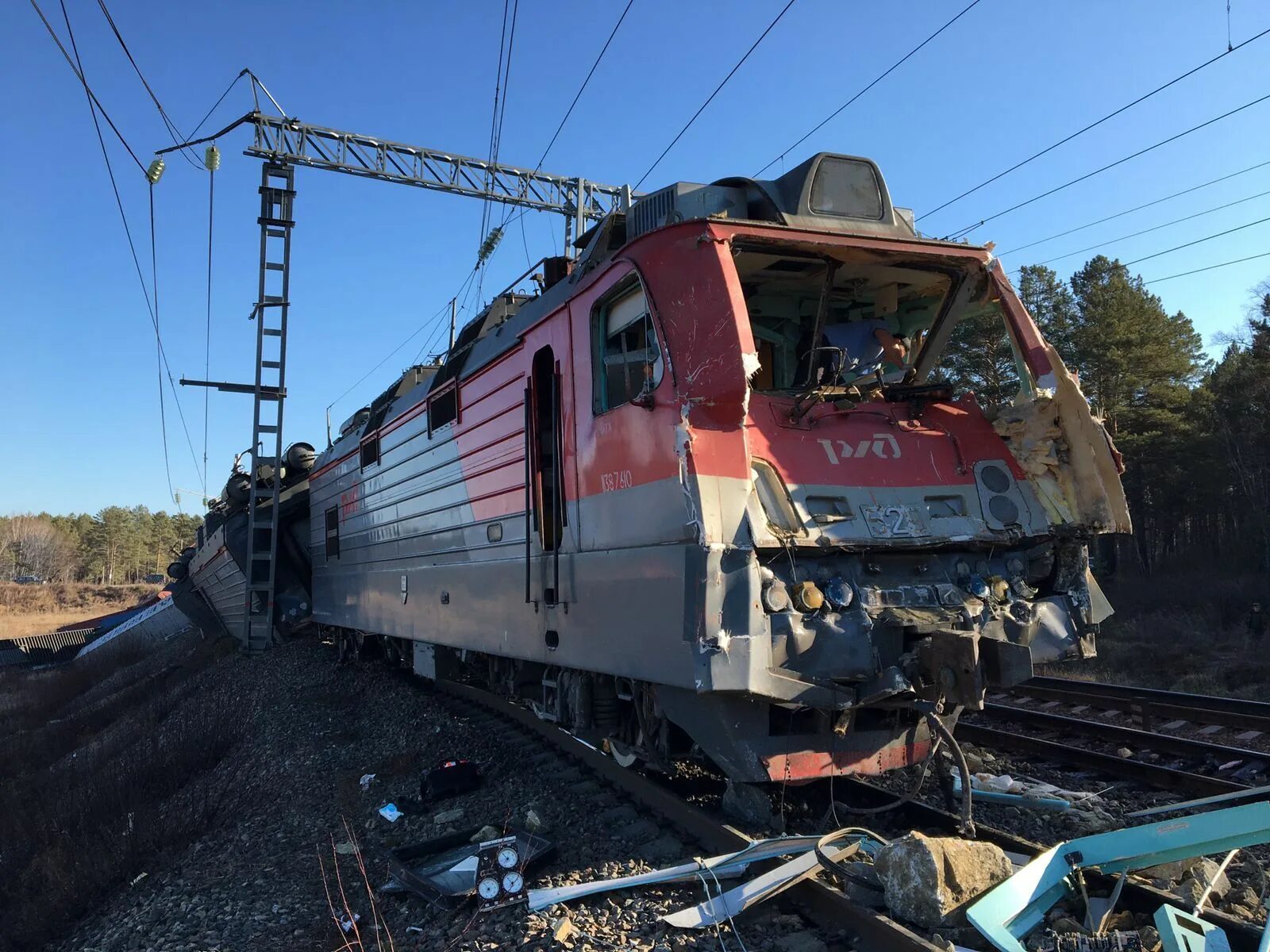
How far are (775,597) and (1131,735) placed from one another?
421 cm

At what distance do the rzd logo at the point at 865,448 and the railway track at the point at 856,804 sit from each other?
188cm

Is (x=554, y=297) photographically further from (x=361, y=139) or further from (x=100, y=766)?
(x=361, y=139)

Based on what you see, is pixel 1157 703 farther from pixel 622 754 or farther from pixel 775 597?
pixel 775 597

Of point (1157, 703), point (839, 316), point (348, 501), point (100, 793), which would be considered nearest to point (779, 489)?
point (839, 316)

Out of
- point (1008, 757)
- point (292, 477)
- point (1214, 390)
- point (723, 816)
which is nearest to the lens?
point (723, 816)

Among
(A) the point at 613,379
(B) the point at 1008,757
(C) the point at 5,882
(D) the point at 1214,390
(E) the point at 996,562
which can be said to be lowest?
(C) the point at 5,882

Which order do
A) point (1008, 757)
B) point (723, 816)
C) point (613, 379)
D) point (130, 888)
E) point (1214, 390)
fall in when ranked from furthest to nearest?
point (1214, 390) → point (1008, 757) → point (130, 888) → point (613, 379) → point (723, 816)

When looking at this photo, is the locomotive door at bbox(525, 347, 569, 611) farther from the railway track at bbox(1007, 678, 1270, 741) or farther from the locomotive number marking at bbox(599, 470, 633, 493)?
the railway track at bbox(1007, 678, 1270, 741)

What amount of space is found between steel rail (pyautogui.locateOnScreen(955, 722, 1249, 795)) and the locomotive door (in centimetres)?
370

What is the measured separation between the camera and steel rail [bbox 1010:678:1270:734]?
6.81 metres

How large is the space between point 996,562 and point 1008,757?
7.77 feet

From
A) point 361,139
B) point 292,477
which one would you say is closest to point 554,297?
point 292,477

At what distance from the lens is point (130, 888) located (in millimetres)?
5340

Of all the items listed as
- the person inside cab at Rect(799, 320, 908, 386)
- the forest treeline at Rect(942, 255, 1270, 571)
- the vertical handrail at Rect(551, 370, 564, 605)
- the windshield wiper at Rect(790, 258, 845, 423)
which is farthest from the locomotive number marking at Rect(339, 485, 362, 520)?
the forest treeline at Rect(942, 255, 1270, 571)
